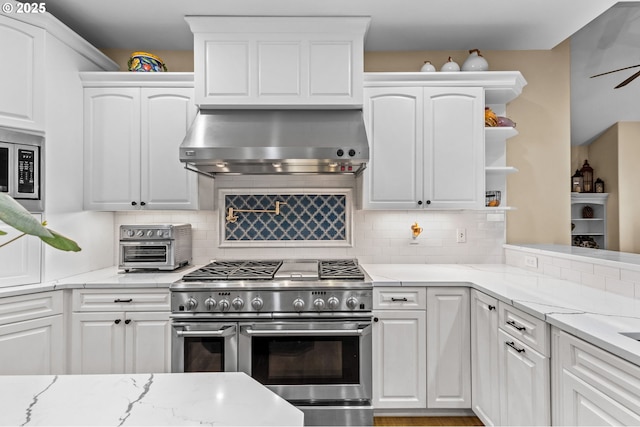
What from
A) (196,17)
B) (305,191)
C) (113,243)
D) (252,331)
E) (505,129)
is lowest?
(252,331)

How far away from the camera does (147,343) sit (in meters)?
2.36

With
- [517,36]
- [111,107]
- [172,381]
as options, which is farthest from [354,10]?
[172,381]

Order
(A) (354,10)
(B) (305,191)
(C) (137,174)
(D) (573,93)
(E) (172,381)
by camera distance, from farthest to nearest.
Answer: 1. (D) (573,93)
2. (B) (305,191)
3. (C) (137,174)
4. (A) (354,10)
5. (E) (172,381)

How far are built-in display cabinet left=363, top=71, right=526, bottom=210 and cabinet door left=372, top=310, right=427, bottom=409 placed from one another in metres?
0.84

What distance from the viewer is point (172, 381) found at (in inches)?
36.3

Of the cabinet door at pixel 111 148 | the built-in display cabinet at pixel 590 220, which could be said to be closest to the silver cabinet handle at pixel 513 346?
the cabinet door at pixel 111 148

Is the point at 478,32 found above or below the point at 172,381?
above

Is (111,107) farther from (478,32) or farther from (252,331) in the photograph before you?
(478,32)

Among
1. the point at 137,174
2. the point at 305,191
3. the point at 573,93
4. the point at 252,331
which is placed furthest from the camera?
the point at 573,93

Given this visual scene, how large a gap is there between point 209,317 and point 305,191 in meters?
1.28

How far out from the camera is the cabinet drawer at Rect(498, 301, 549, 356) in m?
1.62

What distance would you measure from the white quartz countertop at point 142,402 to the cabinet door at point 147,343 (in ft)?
4.91

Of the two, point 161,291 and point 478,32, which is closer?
point 161,291

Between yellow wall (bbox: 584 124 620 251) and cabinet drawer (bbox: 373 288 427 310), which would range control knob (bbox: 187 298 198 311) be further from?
yellow wall (bbox: 584 124 620 251)
